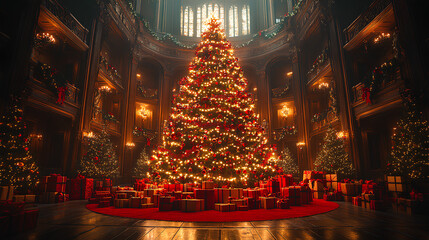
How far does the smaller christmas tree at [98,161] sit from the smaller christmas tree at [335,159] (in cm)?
1003

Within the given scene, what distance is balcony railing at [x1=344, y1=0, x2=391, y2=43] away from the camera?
10.1 metres

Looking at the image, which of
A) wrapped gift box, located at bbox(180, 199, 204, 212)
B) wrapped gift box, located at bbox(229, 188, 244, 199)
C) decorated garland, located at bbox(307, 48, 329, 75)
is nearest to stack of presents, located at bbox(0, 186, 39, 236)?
wrapped gift box, located at bbox(180, 199, 204, 212)

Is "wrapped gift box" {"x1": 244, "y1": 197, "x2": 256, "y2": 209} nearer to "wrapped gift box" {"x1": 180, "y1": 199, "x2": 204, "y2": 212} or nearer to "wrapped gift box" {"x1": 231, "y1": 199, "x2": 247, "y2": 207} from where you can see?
"wrapped gift box" {"x1": 231, "y1": 199, "x2": 247, "y2": 207}

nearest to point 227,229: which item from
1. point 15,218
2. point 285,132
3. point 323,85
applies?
point 15,218

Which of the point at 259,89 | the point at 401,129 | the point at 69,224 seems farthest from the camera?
the point at 259,89

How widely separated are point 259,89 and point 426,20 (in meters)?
12.2

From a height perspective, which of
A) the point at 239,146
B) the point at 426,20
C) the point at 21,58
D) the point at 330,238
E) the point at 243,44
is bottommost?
the point at 330,238

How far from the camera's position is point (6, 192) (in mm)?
6258

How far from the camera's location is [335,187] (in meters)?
9.15

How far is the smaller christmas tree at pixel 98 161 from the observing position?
34.9ft

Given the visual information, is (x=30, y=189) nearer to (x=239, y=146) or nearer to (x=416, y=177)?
(x=239, y=146)

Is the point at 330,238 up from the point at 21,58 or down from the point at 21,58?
down

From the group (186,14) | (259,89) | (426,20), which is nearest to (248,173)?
(426,20)

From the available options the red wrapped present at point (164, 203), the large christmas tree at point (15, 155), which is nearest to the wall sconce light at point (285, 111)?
the red wrapped present at point (164, 203)
